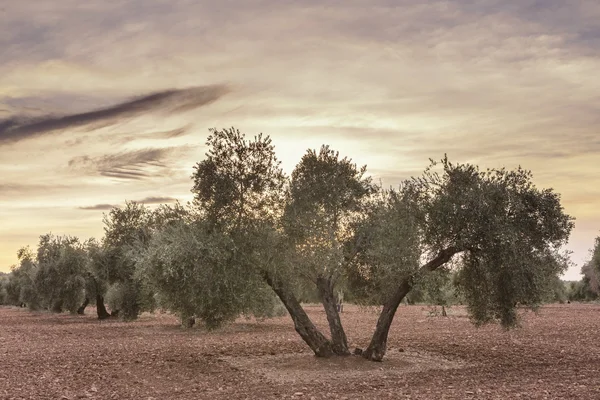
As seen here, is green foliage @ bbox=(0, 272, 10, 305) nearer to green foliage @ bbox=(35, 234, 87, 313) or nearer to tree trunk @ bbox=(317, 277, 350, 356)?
green foliage @ bbox=(35, 234, 87, 313)

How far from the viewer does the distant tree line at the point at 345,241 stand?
25.9 meters

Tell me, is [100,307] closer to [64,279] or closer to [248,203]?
[64,279]

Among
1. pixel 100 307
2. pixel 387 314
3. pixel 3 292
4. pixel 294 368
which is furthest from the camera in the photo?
pixel 3 292

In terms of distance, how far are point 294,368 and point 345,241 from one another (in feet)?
22.9

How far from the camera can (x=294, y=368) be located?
28.2m

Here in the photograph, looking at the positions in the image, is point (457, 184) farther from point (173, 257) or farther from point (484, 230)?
point (173, 257)

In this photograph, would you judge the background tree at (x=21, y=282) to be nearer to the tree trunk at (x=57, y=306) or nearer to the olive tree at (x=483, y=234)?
the tree trunk at (x=57, y=306)

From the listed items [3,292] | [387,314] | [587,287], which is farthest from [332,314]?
[3,292]

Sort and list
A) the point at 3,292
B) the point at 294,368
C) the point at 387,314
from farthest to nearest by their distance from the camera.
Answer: the point at 3,292 → the point at 387,314 → the point at 294,368

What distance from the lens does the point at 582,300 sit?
127250 mm

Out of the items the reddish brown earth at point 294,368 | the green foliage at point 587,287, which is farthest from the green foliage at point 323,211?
the green foliage at point 587,287

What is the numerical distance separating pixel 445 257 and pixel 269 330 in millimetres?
28759

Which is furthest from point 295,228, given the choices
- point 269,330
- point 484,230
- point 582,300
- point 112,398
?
point 582,300

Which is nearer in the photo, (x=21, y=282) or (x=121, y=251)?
(x=121, y=251)
